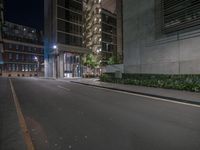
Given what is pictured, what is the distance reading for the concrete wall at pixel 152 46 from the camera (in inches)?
611

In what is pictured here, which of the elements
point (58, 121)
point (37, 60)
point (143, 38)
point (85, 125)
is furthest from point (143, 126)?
point (37, 60)

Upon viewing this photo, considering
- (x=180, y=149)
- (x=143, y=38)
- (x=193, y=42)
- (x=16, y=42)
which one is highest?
(x=16, y=42)

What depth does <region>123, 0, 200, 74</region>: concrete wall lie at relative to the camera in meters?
15.5

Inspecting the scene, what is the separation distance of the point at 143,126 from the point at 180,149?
1832 millimetres

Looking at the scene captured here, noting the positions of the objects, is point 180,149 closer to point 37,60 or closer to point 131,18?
point 131,18

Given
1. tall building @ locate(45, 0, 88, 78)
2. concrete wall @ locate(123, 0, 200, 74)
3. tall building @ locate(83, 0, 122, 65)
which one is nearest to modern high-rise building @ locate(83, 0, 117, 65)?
tall building @ locate(83, 0, 122, 65)

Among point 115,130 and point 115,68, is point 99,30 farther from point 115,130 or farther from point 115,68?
point 115,130

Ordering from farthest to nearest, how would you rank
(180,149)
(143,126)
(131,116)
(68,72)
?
(68,72), (131,116), (143,126), (180,149)

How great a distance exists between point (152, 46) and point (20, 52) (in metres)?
80.0

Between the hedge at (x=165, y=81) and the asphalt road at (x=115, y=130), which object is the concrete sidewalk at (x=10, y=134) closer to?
the asphalt road at (x=115, y=130)

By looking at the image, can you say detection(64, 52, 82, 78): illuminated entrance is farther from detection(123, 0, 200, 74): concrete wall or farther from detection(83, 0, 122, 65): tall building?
detection(123, 0, 200, 74): concrete wall

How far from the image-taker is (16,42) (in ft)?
284

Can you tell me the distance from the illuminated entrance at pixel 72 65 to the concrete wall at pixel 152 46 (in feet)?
136

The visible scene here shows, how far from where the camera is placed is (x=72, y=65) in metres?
65.0
